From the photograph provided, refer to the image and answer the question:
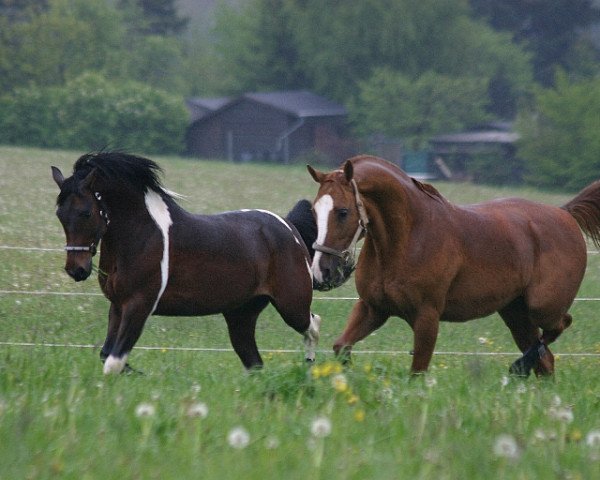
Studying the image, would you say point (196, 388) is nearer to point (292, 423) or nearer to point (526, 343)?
point (292, 423)

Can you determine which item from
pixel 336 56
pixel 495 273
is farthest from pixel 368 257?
pixel 336 56

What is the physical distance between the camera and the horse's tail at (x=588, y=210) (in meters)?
8.97

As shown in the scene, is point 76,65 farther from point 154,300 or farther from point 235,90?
point 154,300

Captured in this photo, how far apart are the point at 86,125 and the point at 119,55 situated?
62.1 feet

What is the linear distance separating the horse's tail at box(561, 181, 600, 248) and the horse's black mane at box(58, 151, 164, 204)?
3.18 metres

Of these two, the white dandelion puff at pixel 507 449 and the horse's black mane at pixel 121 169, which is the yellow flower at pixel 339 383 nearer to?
the white dandelion puff at pixel 507 449

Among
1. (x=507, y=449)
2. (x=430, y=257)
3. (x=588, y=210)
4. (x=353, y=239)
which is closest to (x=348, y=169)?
(x=353, y=239)

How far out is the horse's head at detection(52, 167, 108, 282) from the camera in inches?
293

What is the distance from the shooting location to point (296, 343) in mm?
11773

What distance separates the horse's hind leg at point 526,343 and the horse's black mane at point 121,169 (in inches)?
107

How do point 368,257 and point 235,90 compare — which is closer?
point 368,257

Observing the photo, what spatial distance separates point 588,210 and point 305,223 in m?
2.18

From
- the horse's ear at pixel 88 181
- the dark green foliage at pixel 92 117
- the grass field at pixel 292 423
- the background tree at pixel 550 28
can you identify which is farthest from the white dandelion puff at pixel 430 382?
the background tree at pixel 550 28

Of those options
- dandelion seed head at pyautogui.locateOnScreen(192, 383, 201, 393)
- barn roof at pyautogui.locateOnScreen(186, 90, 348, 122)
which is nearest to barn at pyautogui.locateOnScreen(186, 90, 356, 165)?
barn roof at pyautogui.locateOnScreen(186, 90, 348, 122)
